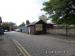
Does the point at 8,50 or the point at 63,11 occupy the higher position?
the point at 63,11

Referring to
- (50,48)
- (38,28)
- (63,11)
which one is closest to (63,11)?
(63,11)

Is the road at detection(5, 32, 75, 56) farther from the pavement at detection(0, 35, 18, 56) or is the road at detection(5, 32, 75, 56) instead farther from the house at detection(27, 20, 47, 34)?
the house at detection(27, 20, 47, 34)

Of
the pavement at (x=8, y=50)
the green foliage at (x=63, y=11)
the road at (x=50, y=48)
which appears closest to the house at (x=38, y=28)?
the green foliage at (x=63, y=11)

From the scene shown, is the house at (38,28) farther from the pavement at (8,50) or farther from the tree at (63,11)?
the pavement at (8,50)

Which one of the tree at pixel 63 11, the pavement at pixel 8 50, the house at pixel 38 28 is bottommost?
the pavement at pixel 8 50

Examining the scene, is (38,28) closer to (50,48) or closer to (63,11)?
(63,11)

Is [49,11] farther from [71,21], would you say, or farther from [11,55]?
[11,55]

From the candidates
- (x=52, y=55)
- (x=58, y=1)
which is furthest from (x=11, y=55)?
(x=58, y=1)

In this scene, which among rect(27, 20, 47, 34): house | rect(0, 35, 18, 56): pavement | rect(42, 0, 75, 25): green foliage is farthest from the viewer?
A: rect(27, 20, 47, 34): house

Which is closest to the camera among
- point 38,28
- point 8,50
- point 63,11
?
point 8,50

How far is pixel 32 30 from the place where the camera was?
55688 mm

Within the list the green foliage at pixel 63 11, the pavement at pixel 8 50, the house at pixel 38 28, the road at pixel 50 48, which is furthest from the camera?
the house at pixel 38 28

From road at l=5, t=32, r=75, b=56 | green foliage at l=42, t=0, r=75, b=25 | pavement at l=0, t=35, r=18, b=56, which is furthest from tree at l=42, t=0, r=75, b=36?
pavement at l=0, t=35, r=18, b=56

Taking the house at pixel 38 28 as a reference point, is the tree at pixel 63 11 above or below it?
above
